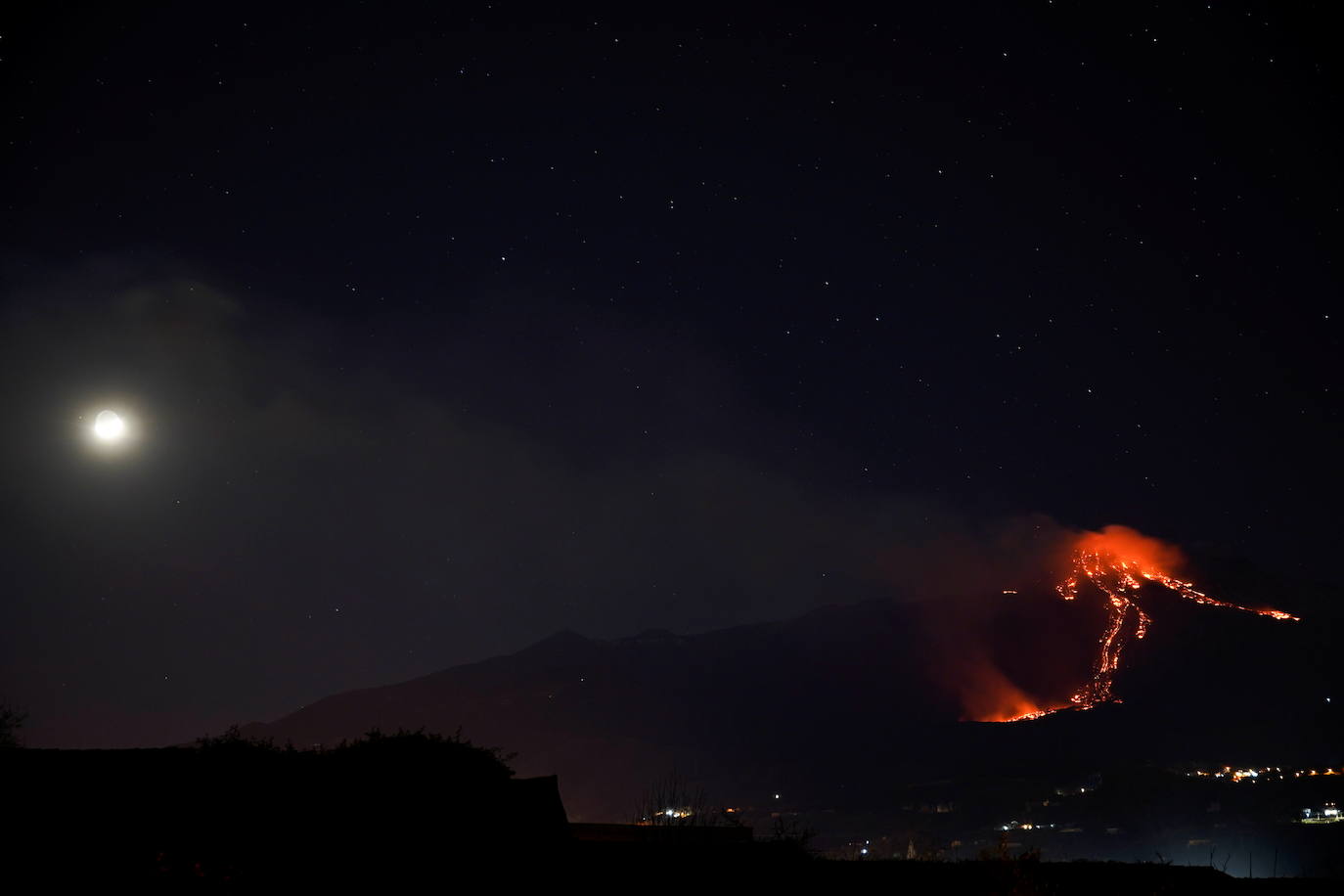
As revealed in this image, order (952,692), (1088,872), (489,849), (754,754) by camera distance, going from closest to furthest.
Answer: (489,849)
(1088,872)
(754,754)
(952,692)

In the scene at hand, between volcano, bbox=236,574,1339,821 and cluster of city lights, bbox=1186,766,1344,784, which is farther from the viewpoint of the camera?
volcano, bbox=236,574,1339,821

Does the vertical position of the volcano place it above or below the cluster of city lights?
above

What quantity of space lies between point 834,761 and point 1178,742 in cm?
4756

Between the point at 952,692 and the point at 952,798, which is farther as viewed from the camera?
the point at 952,692

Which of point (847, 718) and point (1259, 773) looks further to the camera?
point (847, 718)

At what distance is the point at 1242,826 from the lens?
3110 inches

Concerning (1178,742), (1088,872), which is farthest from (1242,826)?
(1088,872)

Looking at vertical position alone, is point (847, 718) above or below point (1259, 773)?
above

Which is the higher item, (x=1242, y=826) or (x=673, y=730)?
(x=673, y=730)

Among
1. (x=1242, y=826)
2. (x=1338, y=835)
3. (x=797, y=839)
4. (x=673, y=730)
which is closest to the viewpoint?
(x=797, y=839)

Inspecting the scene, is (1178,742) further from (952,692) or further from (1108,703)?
(952,692)

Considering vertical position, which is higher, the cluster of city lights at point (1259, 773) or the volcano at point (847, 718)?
the volcano at point (847, 718)

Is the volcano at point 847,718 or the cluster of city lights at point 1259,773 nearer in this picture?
the cluster of city lights at point 1259,773

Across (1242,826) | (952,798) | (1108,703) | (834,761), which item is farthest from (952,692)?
(1242,826)
